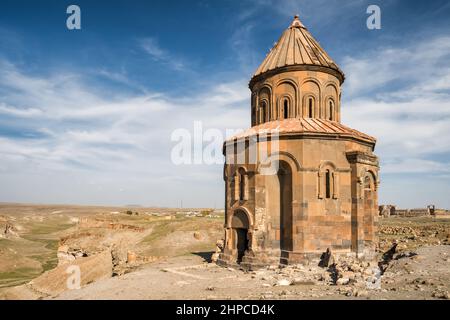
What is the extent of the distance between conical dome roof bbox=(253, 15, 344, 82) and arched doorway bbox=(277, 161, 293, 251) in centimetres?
498

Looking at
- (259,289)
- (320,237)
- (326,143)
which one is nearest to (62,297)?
(259,289)

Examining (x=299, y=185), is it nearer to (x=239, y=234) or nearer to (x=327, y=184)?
(x=327, y=184)

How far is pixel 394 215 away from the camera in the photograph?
42.4m

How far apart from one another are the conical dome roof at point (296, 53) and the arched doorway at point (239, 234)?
6.81 m

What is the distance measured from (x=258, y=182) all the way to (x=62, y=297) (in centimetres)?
798

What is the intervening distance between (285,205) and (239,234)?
2421 mm

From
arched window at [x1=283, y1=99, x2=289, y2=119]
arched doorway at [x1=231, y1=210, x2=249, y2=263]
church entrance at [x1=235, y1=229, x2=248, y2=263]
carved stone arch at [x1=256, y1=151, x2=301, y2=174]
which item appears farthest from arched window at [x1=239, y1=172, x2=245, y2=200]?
arched window at [x1=283, y1=99, x2=289, y2=119]

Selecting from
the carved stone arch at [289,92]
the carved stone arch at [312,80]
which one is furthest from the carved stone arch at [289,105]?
the carved stone arch at [312,80]

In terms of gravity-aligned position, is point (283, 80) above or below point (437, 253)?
above

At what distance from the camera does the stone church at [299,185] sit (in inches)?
545

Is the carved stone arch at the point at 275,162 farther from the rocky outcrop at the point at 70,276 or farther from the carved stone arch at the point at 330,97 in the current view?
the rocky outcrop at the point at 70,276

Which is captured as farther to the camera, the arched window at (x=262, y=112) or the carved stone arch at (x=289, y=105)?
the arched window at (x=262, y=112)

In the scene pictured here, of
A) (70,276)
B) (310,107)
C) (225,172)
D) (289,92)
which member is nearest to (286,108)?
(289,92)
